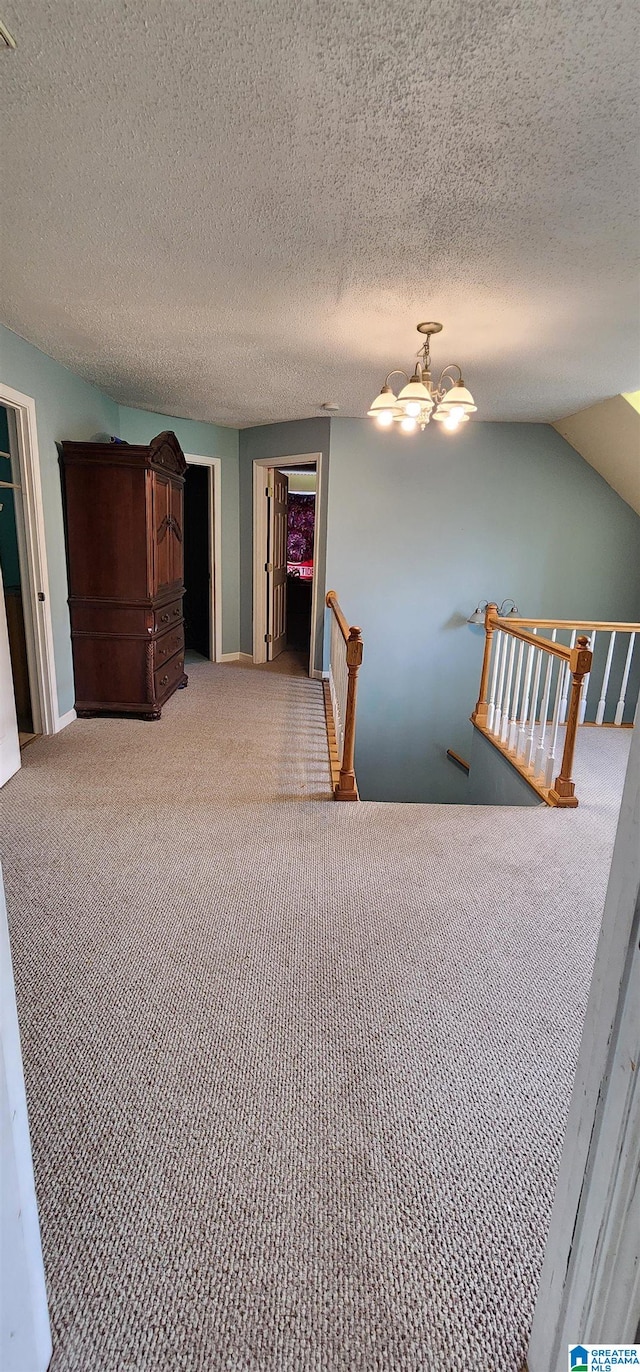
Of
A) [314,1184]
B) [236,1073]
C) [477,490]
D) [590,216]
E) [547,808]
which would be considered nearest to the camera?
[314,1184]

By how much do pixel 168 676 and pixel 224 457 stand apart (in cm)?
260

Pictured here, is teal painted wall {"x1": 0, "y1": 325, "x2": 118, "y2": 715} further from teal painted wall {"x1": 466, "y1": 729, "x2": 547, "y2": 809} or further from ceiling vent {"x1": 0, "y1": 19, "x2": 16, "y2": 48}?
teal painted wall {"x1": 466, "y1": 729, "x2": 547, "y2": 809}

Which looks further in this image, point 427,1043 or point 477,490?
point 477,490

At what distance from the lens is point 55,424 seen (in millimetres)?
3713

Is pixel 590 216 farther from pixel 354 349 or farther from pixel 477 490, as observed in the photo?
pixel 477 490

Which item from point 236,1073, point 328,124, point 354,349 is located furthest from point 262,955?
point 354,349

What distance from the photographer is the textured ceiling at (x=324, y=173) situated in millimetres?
1213

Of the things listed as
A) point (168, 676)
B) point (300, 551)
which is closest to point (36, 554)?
point (168, 676)

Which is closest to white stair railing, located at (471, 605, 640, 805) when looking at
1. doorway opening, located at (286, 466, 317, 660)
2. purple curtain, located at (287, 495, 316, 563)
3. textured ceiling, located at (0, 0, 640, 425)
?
textured ceiling, located at (0, 0, 640, 425)

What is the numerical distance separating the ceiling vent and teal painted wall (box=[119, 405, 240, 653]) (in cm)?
401

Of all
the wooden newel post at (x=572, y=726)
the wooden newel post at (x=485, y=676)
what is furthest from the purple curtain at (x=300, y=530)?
the wooden newel post at (x=572, y=726)

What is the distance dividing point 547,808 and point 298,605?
19.9 ft

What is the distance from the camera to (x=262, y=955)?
183 cm

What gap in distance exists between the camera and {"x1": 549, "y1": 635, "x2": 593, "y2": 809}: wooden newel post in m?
2.91
